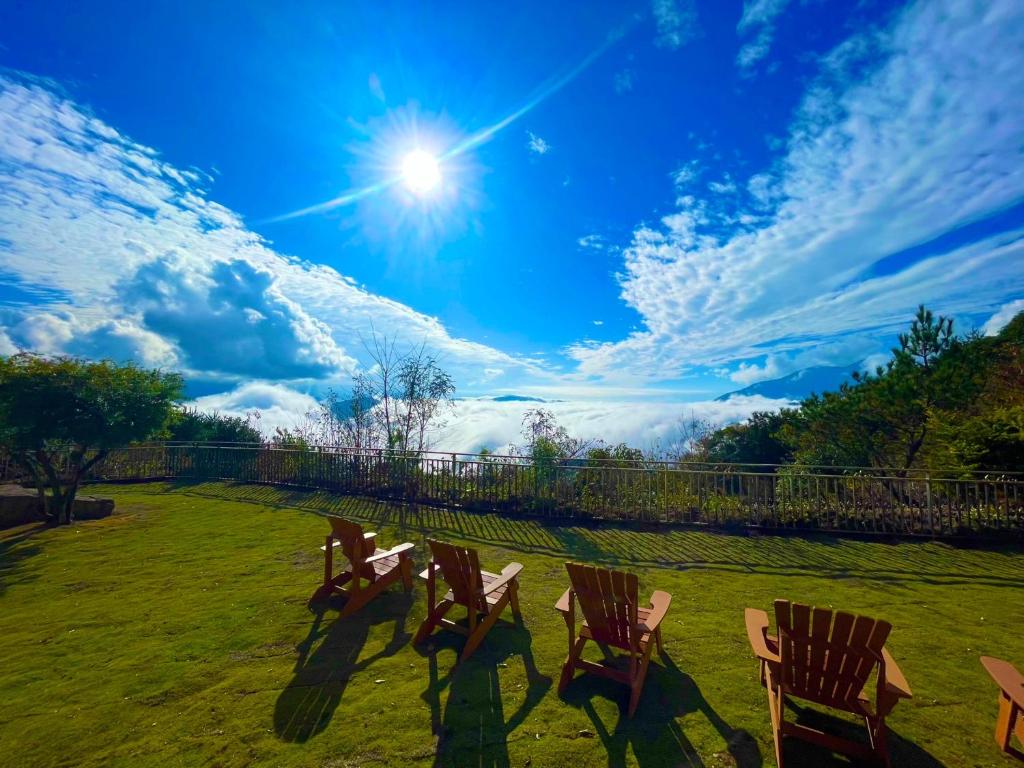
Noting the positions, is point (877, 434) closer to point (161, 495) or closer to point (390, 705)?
point (390, 705)

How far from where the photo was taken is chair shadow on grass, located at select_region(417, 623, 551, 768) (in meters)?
2.69

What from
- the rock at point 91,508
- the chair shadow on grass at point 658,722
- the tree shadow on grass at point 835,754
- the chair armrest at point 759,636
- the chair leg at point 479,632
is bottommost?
the tree shadow on grass at point 835,754

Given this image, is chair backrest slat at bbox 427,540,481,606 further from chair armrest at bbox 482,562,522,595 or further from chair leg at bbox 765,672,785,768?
chair leg at bbox 765,672,785,768

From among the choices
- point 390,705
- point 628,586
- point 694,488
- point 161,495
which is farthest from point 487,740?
point 161,495

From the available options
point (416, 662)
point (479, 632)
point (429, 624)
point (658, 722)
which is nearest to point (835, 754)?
point (658, 722)

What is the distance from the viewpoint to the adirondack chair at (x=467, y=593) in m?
3.89

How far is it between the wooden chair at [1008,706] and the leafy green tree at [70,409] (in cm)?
1197

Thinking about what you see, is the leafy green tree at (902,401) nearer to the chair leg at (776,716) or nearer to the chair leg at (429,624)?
the chair leg at (776,716)

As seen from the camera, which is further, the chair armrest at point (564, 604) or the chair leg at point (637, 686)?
the chair armrest at point (564, 604)

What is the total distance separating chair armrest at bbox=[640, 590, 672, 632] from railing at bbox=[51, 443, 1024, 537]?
4.97 metres

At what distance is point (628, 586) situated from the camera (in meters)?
3.05

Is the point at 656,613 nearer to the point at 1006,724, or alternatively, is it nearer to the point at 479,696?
the point at 479,696

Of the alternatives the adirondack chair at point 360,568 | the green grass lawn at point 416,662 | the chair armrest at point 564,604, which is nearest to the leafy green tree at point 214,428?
the green grass lawn at point 416,662

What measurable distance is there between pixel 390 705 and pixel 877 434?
47.9 feet
